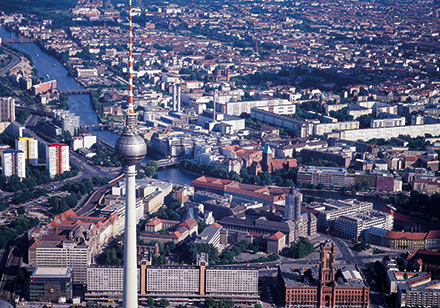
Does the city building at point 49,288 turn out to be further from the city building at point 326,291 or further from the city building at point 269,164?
the city building at point 269,164

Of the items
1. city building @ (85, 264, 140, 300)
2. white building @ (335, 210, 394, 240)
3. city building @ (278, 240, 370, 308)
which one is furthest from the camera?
white building @ (335, 210, 394, 240)

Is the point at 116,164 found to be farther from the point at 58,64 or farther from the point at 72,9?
the point at 72,9

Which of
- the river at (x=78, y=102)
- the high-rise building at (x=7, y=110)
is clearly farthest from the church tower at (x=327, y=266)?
the high-rise building at (x=7, y=110)

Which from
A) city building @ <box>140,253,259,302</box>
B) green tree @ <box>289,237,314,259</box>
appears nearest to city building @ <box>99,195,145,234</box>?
city building @ <box>140,253,259,302</box>

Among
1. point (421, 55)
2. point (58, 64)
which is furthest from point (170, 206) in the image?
point (421, 55)

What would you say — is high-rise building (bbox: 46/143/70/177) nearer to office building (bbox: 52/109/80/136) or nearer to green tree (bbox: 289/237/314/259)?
office building (bbox: 52/109/80/136)
